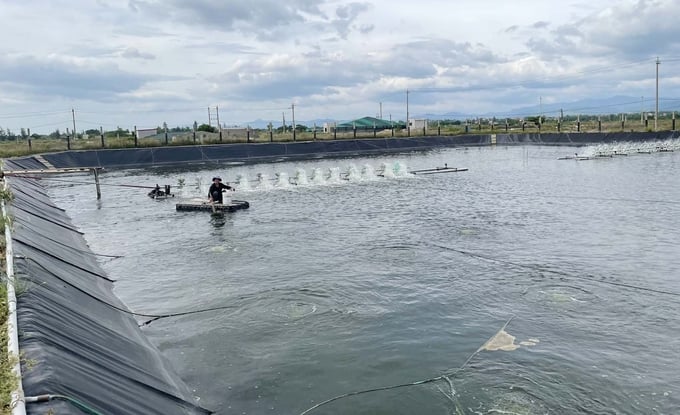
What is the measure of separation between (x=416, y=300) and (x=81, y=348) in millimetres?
6918

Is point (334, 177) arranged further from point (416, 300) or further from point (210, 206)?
point (416, 300)

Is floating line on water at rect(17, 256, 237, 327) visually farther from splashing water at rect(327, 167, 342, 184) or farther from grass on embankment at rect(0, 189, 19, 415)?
splashing water at rect(327, 167, 342, 184)

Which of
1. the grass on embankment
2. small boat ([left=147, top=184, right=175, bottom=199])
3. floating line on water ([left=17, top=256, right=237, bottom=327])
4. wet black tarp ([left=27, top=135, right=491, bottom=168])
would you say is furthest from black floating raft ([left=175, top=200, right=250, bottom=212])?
wet black tarp ([left=27, top=135, right=491, bottom=168])

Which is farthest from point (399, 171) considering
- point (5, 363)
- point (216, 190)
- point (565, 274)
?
point (5, 363)

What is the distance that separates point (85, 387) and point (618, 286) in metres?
10.9

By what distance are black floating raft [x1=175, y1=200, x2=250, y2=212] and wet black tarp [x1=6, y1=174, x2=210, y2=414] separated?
1101 centimetres

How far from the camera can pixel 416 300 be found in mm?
11516

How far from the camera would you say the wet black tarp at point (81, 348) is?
5.46m

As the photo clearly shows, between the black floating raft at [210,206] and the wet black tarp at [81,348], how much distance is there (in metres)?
11.0

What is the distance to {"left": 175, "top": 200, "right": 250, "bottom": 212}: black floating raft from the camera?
23047 mm

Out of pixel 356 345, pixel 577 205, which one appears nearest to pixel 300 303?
pixel 356 345

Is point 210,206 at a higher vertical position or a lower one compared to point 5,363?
lower

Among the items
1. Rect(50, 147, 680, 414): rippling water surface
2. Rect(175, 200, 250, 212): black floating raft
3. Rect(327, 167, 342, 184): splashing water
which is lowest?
Rect(50, 147, 680, 414): rippling water surface

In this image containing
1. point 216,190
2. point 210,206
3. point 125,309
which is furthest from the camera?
point 216,190
